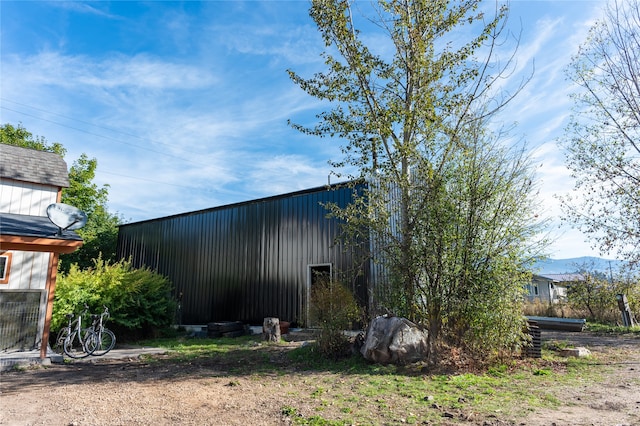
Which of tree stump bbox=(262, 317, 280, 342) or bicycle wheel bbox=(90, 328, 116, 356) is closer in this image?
bicycle wheel bbox=(90, 328, 116, 356)

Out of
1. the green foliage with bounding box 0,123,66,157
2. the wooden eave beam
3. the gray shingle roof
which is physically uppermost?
the green foliage with bounding box 0,123,66,157

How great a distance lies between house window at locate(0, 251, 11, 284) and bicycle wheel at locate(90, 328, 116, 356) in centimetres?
199

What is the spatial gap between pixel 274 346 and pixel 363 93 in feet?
19.6

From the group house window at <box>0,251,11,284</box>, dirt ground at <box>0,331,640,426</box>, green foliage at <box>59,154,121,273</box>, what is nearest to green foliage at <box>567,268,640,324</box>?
dirt ground at <box>0,331,640,426</box>

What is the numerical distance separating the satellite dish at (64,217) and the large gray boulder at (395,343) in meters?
5.71

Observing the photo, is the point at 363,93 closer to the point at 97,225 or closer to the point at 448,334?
the point at 448,334

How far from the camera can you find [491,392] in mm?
4598

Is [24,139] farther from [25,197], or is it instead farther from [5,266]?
[5,266]

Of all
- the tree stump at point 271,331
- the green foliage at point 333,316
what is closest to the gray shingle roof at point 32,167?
the tree stump at point 271,331

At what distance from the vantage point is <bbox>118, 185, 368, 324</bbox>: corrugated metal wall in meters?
11.2

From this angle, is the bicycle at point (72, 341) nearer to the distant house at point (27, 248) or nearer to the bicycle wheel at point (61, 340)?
the bicycle wheel at point (61, 340)

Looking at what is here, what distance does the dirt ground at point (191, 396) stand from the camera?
3641mm

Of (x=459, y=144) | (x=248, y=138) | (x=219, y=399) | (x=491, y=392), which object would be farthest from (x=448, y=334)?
(x=248, y=138)

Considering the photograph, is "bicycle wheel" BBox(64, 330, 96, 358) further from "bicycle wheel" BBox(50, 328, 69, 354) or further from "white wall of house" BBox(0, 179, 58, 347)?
"white wall of house" BBox(0, 179, 58, 347)
